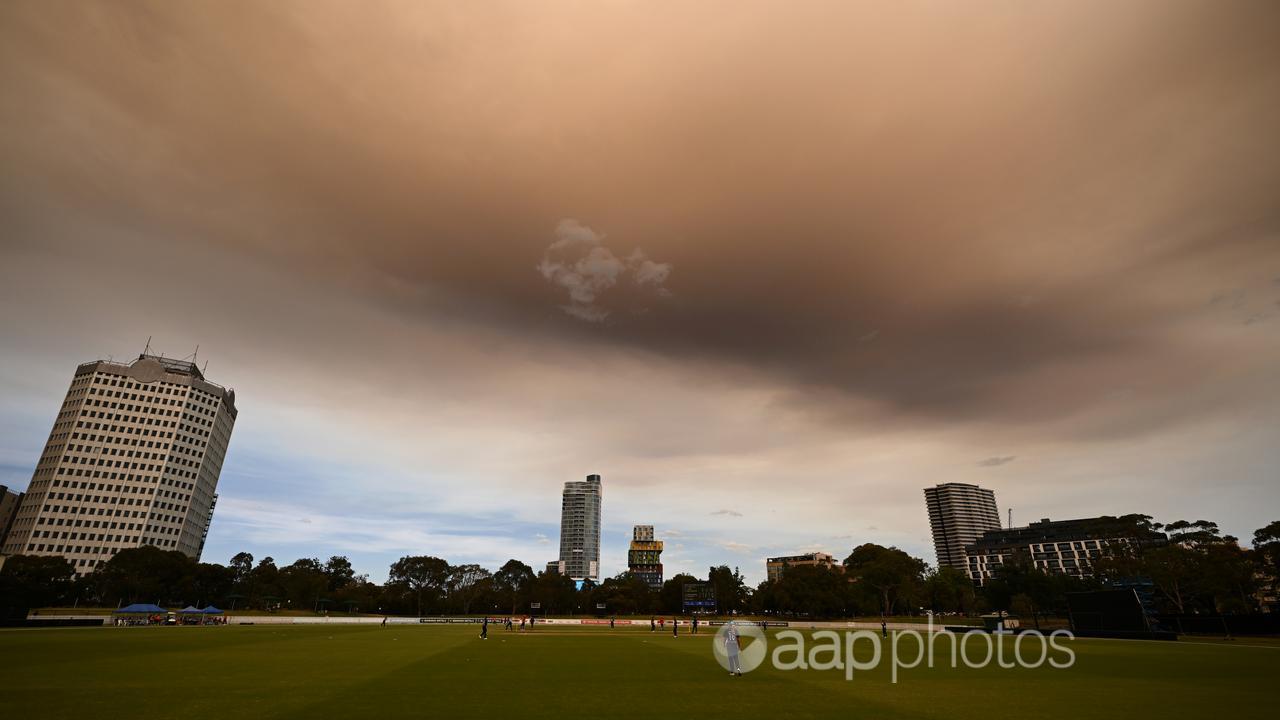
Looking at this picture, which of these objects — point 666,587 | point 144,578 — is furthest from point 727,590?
point 144,578

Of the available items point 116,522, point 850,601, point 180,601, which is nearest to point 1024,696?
point 850,601

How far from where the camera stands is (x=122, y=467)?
165 m

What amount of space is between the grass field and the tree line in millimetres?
71048

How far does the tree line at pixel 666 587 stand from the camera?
81438 mm

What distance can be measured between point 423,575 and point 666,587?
6346 centimetres

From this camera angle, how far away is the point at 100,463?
539ft

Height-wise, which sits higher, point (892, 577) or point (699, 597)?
point (892, 577)

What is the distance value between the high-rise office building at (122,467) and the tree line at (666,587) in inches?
1368

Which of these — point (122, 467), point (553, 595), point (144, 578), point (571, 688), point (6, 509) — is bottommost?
point (571, 688)

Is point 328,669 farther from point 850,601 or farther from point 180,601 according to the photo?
point 180,601

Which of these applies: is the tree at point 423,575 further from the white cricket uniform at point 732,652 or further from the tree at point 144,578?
the white cricket uniform at point 732,652

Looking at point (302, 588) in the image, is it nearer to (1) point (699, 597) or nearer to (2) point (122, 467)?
(2) point (122, 467)

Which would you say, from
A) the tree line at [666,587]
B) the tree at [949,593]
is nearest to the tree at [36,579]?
the tree line at [666,587]

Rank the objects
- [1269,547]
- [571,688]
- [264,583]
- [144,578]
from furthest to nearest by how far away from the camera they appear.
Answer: [264,583] < [144,578] < [1269,547] < [571,688]
